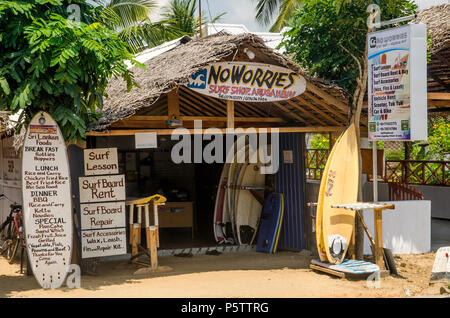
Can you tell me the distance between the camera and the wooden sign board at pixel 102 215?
786 cm

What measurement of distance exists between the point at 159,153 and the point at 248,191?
2864mm

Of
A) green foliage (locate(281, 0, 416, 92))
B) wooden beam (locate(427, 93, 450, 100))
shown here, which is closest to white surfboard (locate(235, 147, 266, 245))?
green foliage (locate(281, 0, 416, 92))

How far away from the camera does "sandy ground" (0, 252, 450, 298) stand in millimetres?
6586

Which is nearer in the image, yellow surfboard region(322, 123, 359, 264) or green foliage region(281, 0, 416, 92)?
yellow surfboard region(322, 123, 359, 264)

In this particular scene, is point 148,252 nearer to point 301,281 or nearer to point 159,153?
point 301,281

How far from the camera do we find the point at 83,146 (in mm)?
7766

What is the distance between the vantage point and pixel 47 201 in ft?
22.8

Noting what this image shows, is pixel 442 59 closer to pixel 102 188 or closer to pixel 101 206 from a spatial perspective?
pixel 102 188

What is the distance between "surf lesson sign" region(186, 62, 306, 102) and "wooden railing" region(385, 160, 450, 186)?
6.08 meters

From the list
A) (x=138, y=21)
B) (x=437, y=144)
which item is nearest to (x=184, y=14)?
(x=138, y=21)

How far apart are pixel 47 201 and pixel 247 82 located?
315 cm

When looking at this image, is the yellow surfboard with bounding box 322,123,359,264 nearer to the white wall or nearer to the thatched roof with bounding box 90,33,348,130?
the thatched roof with bounding box 90,33,348,130

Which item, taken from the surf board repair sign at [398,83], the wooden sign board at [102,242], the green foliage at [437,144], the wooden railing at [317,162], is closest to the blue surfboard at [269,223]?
the surf board repair sign at [398,83]

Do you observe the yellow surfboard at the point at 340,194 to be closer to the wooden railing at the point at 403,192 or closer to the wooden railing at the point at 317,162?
the wooden railing at the point at 403,192
